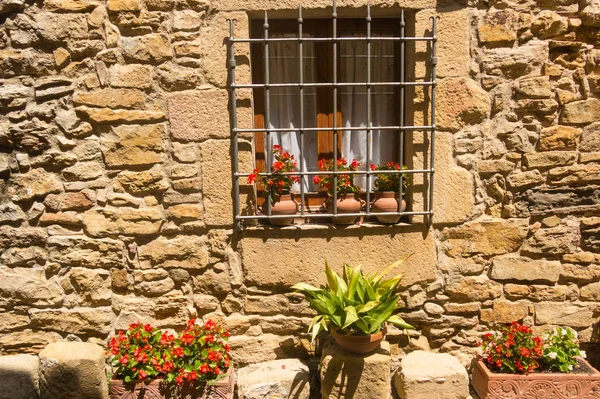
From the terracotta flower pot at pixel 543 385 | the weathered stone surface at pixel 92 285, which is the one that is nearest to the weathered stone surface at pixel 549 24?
the terracotta flower pot at pixel 543 385

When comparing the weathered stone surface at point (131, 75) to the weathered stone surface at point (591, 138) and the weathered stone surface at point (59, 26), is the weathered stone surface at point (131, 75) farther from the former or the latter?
the weathered stone surface at point (591, 138)

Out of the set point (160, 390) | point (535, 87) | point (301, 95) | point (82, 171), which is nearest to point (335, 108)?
point (301, 95)

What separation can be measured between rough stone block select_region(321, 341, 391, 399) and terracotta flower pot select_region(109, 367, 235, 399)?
59 cm

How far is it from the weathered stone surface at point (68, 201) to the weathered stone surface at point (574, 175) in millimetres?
2831

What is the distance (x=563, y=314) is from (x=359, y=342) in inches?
55.8

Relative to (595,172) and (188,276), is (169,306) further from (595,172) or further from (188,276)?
(595,172)

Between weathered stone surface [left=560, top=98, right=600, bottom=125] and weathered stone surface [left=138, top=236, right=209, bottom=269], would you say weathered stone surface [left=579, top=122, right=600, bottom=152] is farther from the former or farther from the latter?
weathered stone surface [left=138, top=236, right=209, bottom=269]

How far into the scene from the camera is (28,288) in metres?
2.96

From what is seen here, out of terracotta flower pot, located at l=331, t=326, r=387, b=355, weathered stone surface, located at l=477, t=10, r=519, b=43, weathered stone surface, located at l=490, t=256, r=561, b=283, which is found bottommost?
terracotta flower pot, located at l=331, t=326, r=387, b=355

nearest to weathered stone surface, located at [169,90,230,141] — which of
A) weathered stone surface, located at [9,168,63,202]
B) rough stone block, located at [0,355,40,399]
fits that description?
weathered stone surface, located at [9,168,63,202]

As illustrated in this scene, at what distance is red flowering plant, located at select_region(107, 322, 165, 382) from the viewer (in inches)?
107

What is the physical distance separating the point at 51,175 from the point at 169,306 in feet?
3.48

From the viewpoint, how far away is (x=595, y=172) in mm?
3004

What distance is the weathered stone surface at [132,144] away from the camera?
9.45ft
